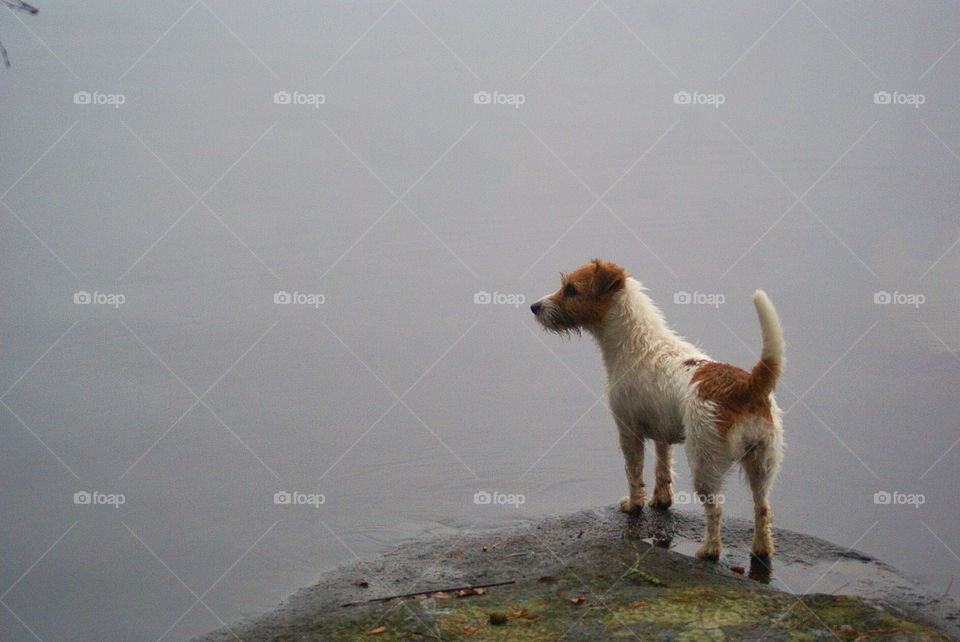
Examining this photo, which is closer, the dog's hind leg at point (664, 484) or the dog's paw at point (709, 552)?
the dog's paw at point (709, 552)

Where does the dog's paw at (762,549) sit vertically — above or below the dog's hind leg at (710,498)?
below

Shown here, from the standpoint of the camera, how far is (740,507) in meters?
5.40

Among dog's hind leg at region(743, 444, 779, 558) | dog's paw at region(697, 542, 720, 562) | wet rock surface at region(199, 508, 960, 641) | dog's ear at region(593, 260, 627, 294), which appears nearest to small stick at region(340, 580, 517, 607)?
wet rock surface at region(199, 508, 960, 641)

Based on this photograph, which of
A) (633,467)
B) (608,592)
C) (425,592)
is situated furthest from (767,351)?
(425,592)

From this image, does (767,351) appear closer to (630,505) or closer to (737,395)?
(737,395)

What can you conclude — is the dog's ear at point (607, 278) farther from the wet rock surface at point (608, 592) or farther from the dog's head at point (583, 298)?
the wet rock surface at point (608, 592)

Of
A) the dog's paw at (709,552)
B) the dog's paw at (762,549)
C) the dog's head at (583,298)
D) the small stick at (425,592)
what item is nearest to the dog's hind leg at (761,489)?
the dog's paw at (762,549)

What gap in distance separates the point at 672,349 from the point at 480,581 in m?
1.59

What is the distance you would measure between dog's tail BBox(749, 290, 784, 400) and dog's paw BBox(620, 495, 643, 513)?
1121 mm

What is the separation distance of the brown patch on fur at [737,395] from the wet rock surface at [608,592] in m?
0.72

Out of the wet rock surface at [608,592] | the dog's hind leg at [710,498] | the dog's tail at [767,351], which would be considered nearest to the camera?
the wet rock surface at [608,592]

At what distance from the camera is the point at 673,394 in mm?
4227

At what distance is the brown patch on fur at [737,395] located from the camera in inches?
153

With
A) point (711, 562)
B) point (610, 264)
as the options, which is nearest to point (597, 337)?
A: point (610, 264)
